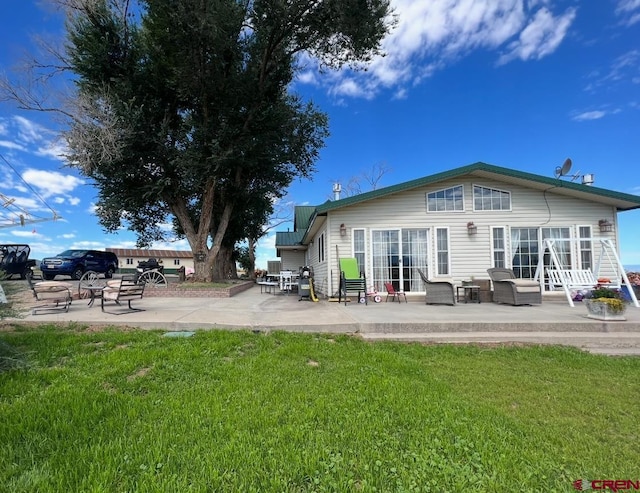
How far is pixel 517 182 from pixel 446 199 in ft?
6.83

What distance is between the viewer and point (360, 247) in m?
10.3

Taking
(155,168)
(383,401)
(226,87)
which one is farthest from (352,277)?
(155,168)

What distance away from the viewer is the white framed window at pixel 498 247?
33.7 ft

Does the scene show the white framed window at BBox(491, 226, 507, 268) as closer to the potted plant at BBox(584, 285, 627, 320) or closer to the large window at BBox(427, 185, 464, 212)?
the large window at BBox(427, 185, 464, 212)

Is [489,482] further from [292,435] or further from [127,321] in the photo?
[127,321]

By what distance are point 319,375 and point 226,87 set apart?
11.5 m

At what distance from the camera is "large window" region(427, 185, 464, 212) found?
10367mm

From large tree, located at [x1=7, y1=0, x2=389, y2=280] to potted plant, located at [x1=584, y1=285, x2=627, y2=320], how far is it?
9956 mm

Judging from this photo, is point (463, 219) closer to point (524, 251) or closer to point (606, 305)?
point (524, 251)

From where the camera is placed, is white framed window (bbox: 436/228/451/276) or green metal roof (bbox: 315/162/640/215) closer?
green metal roof (bbox: 315/162/640/215)

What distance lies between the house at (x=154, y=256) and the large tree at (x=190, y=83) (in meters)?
34.0

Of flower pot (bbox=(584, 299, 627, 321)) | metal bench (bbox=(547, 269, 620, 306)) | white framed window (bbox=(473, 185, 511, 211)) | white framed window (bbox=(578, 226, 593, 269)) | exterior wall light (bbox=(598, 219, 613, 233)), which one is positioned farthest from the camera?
white framed window (bbox=(473, 185, 511, 211))

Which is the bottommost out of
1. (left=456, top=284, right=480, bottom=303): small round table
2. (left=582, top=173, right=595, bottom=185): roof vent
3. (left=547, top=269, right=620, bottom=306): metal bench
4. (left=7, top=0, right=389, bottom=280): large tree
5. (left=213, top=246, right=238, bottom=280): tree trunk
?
(left=456, top=284, right=480, bottom=303): small round table

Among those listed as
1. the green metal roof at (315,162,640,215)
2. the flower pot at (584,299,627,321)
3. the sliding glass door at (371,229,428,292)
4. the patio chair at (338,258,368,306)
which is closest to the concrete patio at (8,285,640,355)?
the flower pot at (584,299,627,321)
